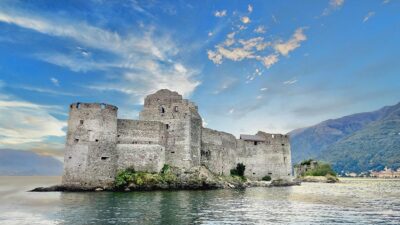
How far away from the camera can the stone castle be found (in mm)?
42344

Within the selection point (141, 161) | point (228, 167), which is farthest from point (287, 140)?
point (141, 161)

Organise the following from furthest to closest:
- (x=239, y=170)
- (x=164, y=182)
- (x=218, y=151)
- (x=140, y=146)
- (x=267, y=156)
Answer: (x=267, y=156) → (x=239, y=170) → (x=218, y=151) → (x=140, y=146) → (x=164, y=182)

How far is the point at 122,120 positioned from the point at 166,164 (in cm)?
804

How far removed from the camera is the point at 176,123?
1972 inches

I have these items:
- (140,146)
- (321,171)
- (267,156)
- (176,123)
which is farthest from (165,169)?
(321,171)

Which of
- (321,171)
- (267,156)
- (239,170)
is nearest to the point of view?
(239,170)

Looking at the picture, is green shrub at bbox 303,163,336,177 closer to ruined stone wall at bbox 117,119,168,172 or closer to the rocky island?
the rocky island

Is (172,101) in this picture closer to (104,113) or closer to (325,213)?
(104,113)

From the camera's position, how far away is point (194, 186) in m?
45.3

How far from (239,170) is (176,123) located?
18487mm

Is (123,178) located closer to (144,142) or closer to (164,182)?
(164,182)

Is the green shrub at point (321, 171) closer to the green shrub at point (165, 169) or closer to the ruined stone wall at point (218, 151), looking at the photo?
the ruined stone wall at point (218, 151)

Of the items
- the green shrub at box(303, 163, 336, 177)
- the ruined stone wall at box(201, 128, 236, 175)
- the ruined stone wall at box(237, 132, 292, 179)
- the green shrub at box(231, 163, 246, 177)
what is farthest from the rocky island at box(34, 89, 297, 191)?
the green shrub at box(303, 163, 336, 177)

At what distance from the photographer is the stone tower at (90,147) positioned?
137 feet
